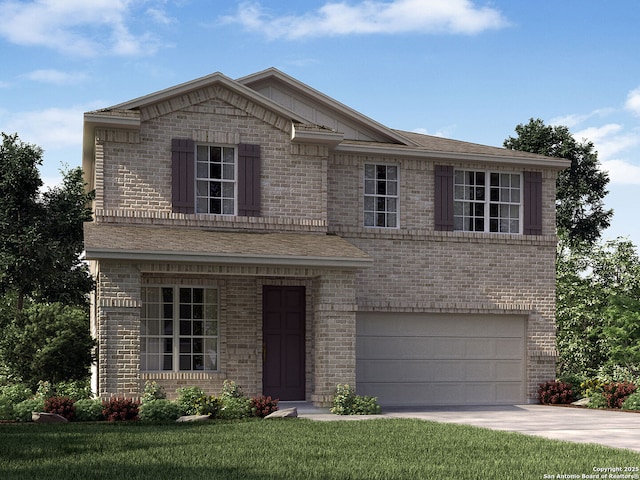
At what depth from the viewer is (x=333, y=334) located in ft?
64.4

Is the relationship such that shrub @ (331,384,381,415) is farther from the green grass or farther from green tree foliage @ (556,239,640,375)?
green tree foliage @ (556,239,640,375)

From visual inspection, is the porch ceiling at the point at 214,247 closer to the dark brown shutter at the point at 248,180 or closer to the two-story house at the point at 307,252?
the two-story house at the point at 307,252

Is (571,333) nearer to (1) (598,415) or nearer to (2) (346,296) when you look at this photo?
(1) (598,415)

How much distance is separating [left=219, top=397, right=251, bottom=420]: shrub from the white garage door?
13.8 feet

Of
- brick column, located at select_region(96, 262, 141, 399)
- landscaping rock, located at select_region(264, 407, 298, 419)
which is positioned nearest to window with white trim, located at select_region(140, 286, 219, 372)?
brick column, located at select_region(96, 262, 141, 399)

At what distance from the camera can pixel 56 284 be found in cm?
2639

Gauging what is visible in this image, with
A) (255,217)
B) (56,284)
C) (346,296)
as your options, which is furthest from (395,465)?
(56,284)

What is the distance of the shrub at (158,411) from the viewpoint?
1711 cm

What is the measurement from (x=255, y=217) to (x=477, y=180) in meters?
5.96

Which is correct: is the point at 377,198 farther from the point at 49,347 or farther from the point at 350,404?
the point at 49,347

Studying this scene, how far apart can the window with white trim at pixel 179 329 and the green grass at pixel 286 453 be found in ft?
12.3

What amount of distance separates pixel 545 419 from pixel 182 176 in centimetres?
926

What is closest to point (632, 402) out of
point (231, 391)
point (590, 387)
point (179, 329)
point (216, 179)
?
point (590, 387)

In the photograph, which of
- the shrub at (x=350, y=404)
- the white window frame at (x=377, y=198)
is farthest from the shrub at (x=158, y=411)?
the white window frame at (x=377, y=198)
